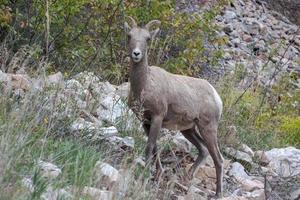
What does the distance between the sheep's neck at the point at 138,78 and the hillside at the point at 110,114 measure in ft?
1.67

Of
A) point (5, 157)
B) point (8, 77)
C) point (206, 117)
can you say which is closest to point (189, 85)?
point (206, 117)

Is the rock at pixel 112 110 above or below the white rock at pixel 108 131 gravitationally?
below

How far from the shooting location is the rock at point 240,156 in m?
9.51

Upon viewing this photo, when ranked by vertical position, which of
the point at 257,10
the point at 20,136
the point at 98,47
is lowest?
the point at 257,10

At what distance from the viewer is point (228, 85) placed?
11664mm

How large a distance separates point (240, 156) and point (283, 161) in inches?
20.0

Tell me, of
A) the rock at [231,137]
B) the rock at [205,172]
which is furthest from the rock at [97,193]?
the rock at [231,137]

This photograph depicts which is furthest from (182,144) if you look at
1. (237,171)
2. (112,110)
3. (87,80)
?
(87,80)

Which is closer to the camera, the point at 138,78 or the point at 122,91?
the point at 138,78

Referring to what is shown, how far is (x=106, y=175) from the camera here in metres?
5.92

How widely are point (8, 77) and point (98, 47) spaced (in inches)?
110

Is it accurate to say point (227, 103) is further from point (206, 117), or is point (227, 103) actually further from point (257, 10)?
point (257, 10)

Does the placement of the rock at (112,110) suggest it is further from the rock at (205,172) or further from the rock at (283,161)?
the rock at (283,161)

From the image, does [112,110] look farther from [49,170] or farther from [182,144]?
[49,170]
